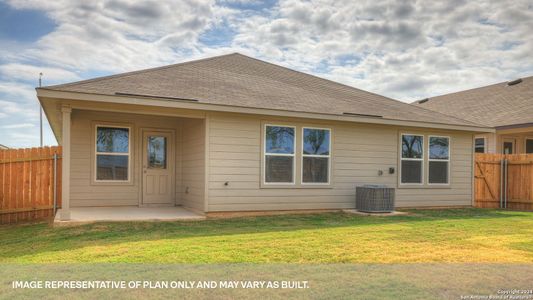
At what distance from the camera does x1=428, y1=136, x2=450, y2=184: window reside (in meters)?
12.4

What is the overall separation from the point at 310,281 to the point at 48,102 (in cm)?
701

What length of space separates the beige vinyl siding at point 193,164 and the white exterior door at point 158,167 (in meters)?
0.38

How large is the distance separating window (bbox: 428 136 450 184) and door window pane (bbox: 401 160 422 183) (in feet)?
1.19

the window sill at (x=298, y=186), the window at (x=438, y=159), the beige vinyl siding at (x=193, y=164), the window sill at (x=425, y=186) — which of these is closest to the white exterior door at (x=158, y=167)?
the beige vinyl siding at (x=193, y=164)

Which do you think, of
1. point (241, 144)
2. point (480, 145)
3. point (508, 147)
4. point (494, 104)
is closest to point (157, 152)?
point (241, 144)

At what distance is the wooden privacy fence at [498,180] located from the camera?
542 inches

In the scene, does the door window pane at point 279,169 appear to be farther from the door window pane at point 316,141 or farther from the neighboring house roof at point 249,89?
the neighboring house roof at point 249,89

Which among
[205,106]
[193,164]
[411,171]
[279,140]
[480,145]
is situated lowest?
[411,171]

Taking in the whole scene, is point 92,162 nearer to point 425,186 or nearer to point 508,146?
point 425,186

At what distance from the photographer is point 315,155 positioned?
10844mm

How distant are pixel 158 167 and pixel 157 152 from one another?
39 centimetres

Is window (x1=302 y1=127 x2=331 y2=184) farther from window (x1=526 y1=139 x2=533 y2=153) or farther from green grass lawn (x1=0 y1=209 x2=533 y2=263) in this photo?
window (x1=526 y1=139 x2=533 y2=153)

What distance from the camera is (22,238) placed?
710 centimetres

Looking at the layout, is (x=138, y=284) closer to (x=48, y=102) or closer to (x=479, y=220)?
(x=48, y=102)
